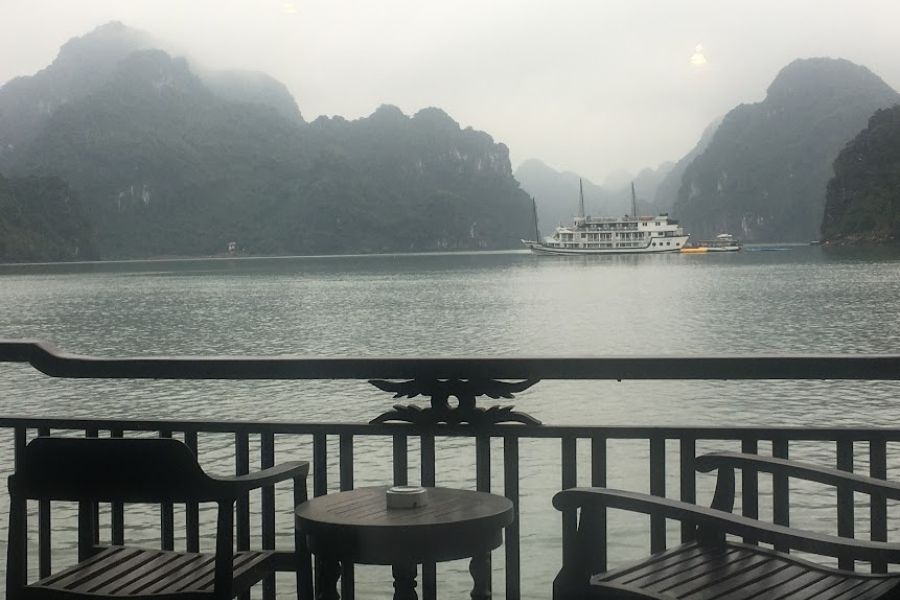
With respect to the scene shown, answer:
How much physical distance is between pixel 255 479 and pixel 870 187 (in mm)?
146403

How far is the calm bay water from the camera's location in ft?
50.6

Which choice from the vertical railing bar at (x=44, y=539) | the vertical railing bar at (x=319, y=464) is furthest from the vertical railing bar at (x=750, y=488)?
the vertical railing bar at (x=44, y=539)

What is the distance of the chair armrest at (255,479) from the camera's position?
2412 mm

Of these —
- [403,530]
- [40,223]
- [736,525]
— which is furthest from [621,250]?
[736,525]

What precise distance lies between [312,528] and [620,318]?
4315cm

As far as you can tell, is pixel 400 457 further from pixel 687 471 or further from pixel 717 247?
pixel 717 247

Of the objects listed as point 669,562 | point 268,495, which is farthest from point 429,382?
point 669,562

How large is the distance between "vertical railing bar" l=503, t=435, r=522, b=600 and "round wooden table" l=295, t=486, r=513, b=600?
536 mm

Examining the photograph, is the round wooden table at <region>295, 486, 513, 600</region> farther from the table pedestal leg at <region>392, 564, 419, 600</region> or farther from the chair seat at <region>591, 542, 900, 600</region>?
the chair seat at <region>591, 542, 900, 600</region>

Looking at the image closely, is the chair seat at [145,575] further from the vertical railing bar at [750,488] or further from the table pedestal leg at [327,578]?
the vertical railing bar at [750,488]

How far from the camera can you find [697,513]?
234 centimetres

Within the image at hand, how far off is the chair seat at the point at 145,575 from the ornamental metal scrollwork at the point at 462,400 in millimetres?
692

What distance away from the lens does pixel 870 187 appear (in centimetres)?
13700

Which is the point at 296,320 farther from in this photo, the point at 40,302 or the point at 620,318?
the point at 40,302
